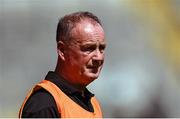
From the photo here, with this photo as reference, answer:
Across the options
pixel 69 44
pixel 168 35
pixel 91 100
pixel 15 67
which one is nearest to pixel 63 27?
pixel 69 44

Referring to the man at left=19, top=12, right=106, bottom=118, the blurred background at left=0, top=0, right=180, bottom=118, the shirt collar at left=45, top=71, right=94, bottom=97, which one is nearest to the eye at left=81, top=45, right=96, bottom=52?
the man at left=19, top=12, right=106, bottom=118

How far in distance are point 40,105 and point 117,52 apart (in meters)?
2.29

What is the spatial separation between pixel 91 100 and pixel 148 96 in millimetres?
1957

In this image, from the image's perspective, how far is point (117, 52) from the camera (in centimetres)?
406

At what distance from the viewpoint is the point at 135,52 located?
13.5 feet

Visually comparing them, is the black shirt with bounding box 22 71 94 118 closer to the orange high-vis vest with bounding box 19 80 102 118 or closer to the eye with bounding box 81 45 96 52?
the orange high-vis vest with bounding box 19 80 102 118

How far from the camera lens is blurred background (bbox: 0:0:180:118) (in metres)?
3.91

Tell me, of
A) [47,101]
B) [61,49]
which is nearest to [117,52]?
[61,49]

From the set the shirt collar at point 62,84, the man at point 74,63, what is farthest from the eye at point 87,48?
the shirt collar at point 62,84

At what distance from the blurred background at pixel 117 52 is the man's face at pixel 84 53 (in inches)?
72.8

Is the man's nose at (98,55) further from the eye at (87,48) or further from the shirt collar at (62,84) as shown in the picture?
the shirt collar at (62,84)

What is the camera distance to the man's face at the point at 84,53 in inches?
75.6

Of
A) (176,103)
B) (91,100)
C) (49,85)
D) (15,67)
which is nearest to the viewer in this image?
(49,85)

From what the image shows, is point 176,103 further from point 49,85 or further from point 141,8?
point 49,85
